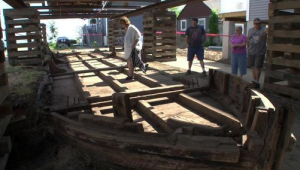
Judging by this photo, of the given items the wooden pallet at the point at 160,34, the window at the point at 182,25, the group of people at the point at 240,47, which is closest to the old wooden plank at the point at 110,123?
the group of people at the point at 240,47

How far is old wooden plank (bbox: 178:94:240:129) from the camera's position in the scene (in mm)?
3198

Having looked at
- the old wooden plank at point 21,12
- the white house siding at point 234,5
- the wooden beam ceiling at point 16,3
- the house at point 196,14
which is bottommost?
the old wooden plank at point 21,12

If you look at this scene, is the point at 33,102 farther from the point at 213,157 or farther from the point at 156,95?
the point at 213,157

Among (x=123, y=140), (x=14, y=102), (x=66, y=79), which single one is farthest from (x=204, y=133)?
(x=66, y=79)

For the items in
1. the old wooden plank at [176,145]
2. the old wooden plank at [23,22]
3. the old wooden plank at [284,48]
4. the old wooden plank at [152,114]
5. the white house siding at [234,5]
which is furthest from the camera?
the white house siding at [234,5]

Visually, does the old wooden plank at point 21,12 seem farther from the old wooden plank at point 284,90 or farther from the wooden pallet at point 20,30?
the old wooden plank at point 284,90

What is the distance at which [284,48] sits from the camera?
19.3 ft

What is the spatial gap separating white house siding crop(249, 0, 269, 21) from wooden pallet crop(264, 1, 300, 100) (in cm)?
722

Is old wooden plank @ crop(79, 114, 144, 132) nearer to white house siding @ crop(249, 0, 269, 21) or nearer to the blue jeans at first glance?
the blue jeans

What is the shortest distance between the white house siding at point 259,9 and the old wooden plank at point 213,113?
10.1 m

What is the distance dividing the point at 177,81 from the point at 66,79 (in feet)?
10.8

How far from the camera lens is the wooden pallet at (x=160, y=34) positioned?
11.9m

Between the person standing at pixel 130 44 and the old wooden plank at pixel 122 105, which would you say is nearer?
the old wooden plank at pixel 122 105

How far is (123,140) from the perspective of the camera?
2486 millimetres
